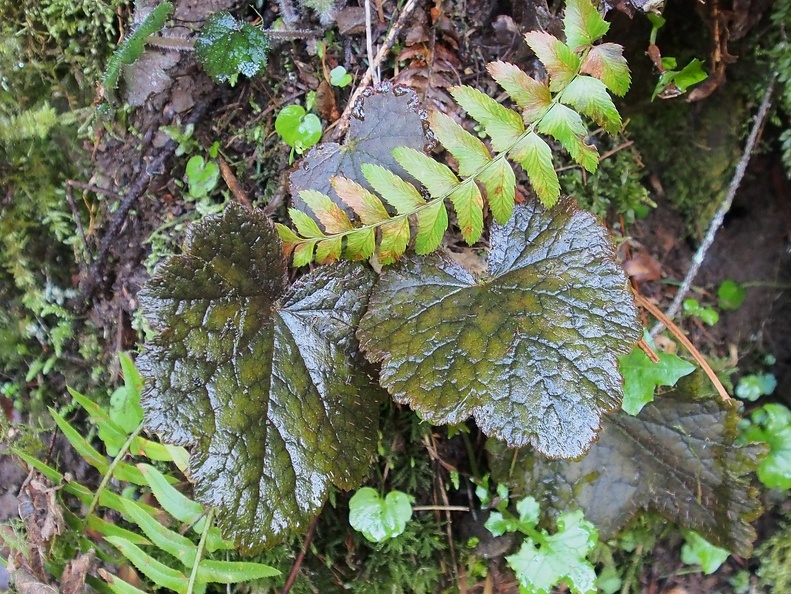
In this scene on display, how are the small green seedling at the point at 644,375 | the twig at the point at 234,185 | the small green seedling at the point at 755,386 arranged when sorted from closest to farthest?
the small green seedling at the point at 644,375 → the twig at the point at 234,185 → the small green seedling at the point at 755,386

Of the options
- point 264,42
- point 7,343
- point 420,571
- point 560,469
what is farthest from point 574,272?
point 7,343

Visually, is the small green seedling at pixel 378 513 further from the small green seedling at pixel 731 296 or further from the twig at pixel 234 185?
the small green seedling at pixel 731 296

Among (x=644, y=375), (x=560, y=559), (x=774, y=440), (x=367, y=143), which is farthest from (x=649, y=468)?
(x=367, y=143)

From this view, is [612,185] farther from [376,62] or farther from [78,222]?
[78,222]

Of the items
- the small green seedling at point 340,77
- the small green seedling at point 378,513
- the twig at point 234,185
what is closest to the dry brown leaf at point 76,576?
the small green seedling at point 378,513

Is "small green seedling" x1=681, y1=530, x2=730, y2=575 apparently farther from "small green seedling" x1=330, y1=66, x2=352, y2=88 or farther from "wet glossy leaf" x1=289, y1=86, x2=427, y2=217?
"small green seedling" x1=330, y1=66, x2=352, y2=88

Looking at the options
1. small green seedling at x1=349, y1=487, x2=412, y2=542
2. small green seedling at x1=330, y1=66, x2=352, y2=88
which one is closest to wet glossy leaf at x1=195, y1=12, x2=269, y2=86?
small green seedling at x1=330, y1=66, x2=352, y2=88

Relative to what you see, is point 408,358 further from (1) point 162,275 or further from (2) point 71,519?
(2) point 71,519
